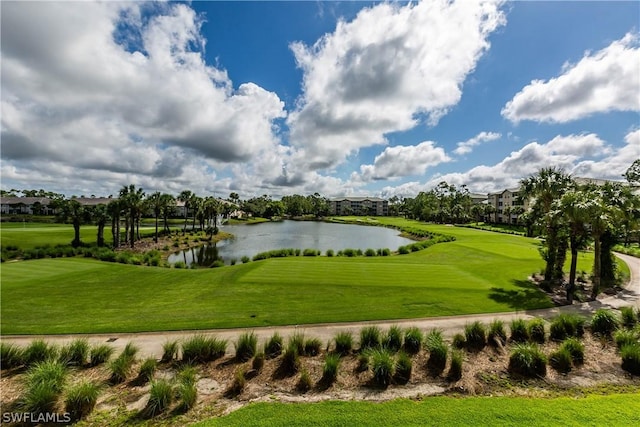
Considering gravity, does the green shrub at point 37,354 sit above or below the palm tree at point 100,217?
below

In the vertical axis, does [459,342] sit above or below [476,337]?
below

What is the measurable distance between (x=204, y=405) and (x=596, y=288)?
2245 cm

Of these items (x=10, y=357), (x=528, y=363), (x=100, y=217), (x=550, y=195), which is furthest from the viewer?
(x=100, y=217)

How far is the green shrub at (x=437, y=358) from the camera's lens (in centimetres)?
907

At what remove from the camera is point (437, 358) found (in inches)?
363

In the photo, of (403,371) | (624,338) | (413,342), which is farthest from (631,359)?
(403,371)

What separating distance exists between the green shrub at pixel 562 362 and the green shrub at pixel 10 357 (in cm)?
1760

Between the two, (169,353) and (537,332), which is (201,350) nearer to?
(169,353)

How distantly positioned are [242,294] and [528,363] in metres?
13.9

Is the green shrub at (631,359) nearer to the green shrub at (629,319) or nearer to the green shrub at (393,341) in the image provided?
the green shrub at (629,319)

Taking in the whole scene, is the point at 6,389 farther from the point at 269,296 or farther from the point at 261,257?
the point at 261,257

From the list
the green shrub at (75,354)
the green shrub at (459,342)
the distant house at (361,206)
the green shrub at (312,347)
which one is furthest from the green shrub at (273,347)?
the distant house at (361,206)

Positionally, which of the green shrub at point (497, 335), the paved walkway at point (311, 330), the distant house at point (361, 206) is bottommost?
the paved walkway at point (311, 330)

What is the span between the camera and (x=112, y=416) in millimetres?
6742
